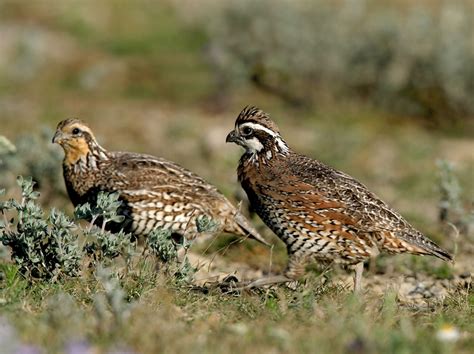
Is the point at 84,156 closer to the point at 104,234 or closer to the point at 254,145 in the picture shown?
the point at 254,145

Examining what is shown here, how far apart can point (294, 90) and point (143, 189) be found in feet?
38.0

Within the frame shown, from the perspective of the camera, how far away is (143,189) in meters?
7.32

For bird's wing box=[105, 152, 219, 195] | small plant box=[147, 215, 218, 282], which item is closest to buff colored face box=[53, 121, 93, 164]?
bird's wing box=[105, 152, 219, 195]

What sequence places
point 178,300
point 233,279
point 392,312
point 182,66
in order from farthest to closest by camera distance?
point 182,66, point 233,279, point 178,300, point 392,312

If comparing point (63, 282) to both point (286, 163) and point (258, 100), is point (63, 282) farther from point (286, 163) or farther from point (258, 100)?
point (258, 100)

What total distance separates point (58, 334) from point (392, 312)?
1.94m

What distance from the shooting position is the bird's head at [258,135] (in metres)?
7.02

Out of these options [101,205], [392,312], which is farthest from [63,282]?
[392,312]

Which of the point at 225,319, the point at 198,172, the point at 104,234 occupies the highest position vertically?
the point at 198,172

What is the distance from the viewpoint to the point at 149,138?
1484cm

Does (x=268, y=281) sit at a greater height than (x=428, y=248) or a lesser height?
lesser

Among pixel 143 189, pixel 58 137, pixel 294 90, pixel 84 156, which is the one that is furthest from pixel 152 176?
pixel 294 90

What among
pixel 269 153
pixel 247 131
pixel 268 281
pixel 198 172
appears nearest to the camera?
pixel 268 281

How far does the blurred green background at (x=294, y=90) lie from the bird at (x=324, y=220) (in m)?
5.67
